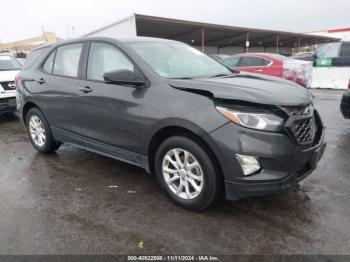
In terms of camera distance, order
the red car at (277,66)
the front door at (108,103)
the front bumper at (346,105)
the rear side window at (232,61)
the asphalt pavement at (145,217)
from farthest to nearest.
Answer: the rear side window at (232,61) < the red car at (277,66) < the front bumper at (346,105) < the front door at (108,103) < the asphalt pavement at (145,217)

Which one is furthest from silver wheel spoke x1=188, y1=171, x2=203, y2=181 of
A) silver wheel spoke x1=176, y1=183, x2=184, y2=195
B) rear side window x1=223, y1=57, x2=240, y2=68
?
rear side window x1=223, y1=57, x2=240, y2=68

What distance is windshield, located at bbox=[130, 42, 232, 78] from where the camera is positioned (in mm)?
3428

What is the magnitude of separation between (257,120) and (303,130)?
49 centimetres

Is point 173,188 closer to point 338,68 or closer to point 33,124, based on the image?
point 33,124

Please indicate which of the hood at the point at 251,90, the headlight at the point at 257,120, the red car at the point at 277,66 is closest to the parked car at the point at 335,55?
the red car at the point at 277,66

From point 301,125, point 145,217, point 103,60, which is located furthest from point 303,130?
point 103,60

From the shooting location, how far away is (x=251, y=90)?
278 centimetres

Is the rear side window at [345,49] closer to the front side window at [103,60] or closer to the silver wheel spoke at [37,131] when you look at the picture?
the front side window at [103,60]

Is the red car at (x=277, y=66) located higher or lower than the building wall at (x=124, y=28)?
lower

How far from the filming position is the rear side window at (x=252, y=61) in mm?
9961

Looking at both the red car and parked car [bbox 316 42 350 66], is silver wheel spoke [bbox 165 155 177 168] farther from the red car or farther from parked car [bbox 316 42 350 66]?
parked car [bbox 316 42 350 66]

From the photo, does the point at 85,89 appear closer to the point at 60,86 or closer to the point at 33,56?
the point at 60,86

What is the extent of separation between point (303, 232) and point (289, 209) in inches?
15.9

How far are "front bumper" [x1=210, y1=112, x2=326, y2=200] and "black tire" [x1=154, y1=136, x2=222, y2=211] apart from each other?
0.34ft
